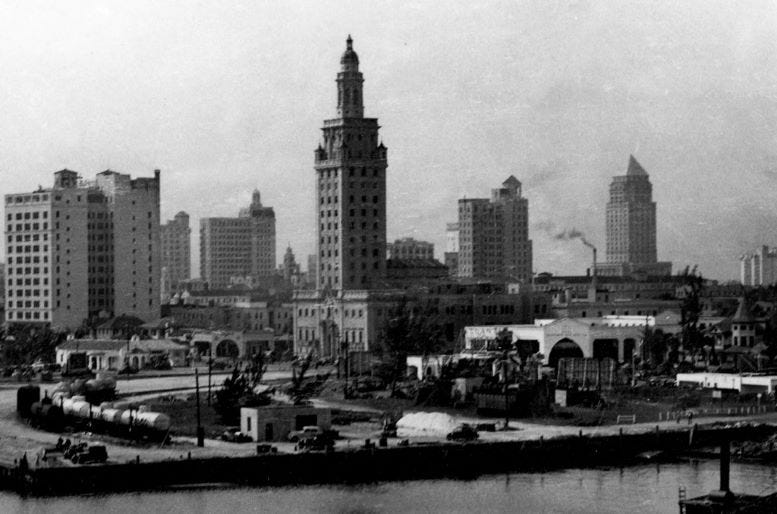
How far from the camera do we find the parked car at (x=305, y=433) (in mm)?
69812

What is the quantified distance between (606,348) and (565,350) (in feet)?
9.08

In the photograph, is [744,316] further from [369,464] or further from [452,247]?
[452,247]

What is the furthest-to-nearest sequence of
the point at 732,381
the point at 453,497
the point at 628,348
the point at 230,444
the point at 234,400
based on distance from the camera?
the point at 628,348
the point at 732,381
the point at 234,400
the point at 230,444
the point at 453,497

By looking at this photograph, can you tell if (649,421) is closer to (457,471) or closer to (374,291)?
(457,471)

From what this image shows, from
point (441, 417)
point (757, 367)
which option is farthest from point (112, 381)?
point (757, 367)

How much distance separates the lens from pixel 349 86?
4902 inches

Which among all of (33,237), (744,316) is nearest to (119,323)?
(33,237)

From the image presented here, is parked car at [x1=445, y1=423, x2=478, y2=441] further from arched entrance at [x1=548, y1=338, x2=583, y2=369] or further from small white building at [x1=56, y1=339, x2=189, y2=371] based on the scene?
small white building at [x1=56, y1=339, x2=189, y2=371]

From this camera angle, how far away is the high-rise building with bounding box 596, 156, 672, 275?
174m

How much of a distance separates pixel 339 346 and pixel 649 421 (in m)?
48.3

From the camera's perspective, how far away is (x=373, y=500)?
5984 centimetres

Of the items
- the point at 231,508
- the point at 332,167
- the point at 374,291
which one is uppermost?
the point at 332,167

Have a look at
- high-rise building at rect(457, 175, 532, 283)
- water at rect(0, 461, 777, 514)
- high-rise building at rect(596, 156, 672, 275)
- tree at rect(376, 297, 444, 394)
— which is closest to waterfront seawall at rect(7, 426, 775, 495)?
water at rect(0, 461, 777, 514)

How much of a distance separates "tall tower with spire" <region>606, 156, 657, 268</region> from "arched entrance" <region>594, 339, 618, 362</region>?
184ft
